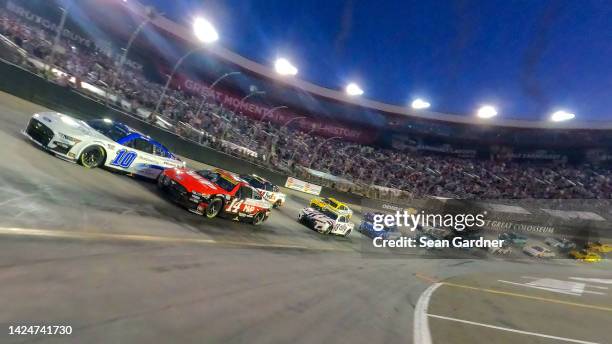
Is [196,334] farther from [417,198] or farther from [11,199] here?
[417,198]

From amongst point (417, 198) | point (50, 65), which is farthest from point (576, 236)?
point (50, 65)

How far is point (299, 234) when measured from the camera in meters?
15.9

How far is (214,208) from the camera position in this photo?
1174 centimetres

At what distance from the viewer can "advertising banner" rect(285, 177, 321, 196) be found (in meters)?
31.6

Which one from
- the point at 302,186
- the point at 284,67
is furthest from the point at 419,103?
the point at 302,186

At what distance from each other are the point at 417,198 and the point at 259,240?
3187 cm

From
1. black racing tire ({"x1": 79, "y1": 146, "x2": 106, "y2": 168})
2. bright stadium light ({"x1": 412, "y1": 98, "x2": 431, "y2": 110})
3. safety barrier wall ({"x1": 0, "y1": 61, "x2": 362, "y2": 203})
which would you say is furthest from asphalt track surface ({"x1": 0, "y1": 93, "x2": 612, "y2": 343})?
bright stadium light ({"x1": 412, "y1": 98, "x2": 431, "y2": 110})

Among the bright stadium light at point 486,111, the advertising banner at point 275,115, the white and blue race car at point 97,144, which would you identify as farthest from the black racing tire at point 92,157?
the bright stadium light at point 486,111

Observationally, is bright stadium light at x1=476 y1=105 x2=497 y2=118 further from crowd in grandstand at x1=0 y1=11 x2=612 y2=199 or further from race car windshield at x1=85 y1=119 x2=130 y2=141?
race car windshield at x1=85 y1=119 x2=130 y2=141

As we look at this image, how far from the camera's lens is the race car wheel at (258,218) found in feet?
45.5

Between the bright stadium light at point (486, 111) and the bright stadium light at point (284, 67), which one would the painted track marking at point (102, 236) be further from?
the bright stadium light at point (486, 111)

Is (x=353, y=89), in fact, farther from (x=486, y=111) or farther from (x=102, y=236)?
(x=102, y=236)

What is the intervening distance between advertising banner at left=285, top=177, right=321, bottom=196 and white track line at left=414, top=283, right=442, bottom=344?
20971 millimetres

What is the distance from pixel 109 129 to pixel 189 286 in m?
7.69
